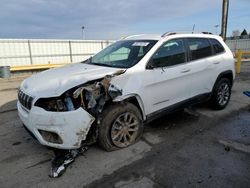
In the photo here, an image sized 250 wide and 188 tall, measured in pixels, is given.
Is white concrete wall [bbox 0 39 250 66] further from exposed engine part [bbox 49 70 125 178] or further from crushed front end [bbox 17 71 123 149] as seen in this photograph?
exposed engine part [bbox 49 70 125 178]

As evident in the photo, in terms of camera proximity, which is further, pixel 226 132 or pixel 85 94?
pixel 226 132

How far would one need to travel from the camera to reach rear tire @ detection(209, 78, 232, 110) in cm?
513

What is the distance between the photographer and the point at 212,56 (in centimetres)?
494

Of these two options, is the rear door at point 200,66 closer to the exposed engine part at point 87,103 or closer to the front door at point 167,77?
the front door at point 167,77

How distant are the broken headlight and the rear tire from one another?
11.4 feet

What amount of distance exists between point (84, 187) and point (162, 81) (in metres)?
2.10

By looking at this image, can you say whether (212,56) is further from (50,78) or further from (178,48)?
(50,78)

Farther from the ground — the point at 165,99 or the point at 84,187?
the point at 165,99

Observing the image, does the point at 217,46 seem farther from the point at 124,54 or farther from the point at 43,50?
the point at 43,50

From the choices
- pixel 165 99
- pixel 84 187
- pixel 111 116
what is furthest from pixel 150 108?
pixel 84 187

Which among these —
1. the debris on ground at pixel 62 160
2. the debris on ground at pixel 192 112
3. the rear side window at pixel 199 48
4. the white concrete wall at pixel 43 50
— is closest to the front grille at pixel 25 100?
the debris on ground at pixel 62 160

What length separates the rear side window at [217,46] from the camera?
5082 mm

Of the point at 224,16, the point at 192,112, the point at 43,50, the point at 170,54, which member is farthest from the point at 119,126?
the point at 43,50

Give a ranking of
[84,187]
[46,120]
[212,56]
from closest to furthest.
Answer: [84,187] → [46,120] → [212,56]
